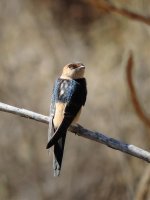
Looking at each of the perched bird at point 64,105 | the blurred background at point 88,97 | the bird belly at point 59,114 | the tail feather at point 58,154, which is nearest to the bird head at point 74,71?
the perched bird at point 64,105

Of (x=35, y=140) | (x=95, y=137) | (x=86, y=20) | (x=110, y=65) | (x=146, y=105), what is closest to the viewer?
(x=95, y=137)

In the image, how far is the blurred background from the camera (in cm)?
566

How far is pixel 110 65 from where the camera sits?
8211mm

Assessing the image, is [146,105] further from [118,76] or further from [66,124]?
[66,124]

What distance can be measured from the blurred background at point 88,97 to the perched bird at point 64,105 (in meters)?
1.49

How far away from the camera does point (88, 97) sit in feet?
23.3

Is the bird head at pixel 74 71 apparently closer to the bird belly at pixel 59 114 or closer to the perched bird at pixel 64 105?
the perched bird at pixel 64 105

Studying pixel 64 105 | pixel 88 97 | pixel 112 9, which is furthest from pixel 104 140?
pixel 88 97

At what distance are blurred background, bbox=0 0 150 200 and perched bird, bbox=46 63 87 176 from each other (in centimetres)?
149

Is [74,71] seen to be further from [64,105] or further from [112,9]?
[112,9]

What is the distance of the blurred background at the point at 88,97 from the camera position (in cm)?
566

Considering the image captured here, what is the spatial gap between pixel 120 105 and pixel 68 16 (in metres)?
2.43

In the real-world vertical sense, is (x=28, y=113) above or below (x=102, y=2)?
below

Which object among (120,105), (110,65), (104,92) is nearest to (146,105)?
(120,105)
